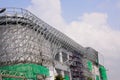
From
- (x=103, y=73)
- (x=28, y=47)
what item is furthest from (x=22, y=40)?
(x=103, y=73)

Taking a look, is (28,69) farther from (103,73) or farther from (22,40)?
(103,73)

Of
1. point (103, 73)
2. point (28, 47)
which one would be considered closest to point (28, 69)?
point (28, 47)

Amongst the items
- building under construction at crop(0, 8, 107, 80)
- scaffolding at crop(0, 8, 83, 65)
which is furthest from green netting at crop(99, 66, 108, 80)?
scaffolding at crop(0, 8, 83, 65)

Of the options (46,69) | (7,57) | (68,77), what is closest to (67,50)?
(68,77)

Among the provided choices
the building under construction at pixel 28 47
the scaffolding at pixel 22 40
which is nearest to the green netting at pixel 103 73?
the building under construction at pixel 28 47

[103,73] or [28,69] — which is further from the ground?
[103,73]

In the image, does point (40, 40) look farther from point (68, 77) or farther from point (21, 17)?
point (68, 77)

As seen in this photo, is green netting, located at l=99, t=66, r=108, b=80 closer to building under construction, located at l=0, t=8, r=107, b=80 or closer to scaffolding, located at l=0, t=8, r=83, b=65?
building under construction, located at l=0, t=8, r=107, b=80

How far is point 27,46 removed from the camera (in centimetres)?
7175

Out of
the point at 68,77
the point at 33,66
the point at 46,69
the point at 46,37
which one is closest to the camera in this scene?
the point at 33,66

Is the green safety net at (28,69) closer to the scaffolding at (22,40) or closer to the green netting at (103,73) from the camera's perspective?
the scaffolding at (22,40)

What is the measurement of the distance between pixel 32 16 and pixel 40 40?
26.3 ft

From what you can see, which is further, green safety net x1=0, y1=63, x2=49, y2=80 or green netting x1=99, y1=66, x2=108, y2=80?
green netting x1=99, y1=66, x2=108, y2=80

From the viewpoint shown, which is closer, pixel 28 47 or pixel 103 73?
pixel 28 47
